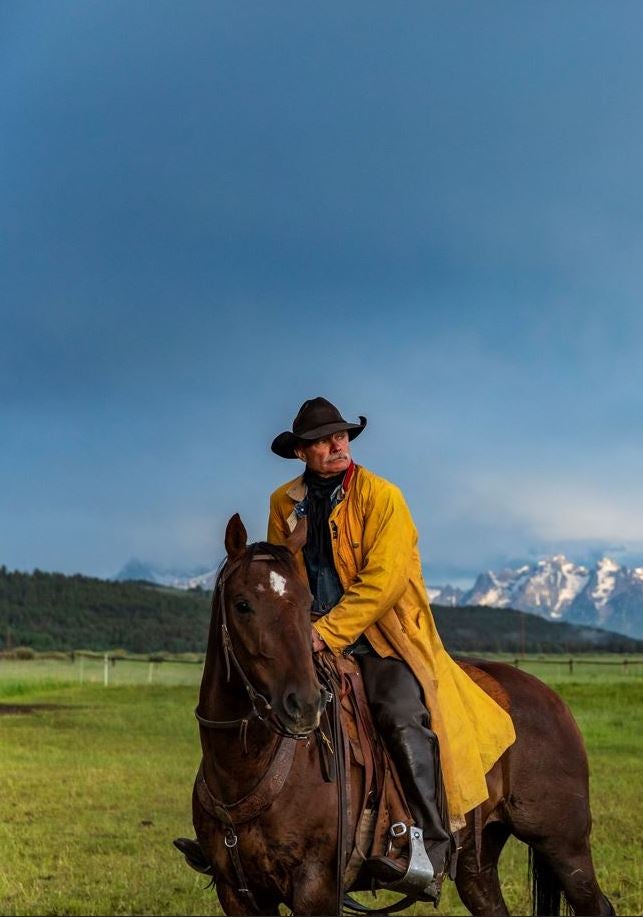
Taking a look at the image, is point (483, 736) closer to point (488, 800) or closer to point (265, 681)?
point (488, 800)

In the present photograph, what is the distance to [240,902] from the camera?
18.6 feet

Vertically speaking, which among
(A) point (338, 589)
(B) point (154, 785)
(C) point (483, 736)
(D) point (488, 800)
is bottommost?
(B) point (154, 785)

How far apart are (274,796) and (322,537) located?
1712 mm

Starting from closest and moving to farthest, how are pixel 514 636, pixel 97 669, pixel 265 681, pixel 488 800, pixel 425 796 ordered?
1. pixel 265 681
2. pixel 425 796
3. pixel 488 800
4. pixel 97 669
5. pixel 514 636

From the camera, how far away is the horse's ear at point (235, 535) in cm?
554

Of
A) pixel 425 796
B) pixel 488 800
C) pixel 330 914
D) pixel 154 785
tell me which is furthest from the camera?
pixel 154 785

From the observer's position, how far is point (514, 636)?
401 ft

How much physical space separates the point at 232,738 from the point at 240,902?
3.31 ft

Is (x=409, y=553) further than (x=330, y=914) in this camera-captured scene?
Yes

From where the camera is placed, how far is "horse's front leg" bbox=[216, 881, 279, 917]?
18.5 feet

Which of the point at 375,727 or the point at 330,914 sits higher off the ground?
the point at 375,727

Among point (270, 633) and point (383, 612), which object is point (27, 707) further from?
point (270, 633)

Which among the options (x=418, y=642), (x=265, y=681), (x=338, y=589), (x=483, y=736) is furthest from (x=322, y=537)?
(x=483, y=736)

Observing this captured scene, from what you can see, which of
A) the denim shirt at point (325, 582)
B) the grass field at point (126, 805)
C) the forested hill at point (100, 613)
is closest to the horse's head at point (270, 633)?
the denim shirt at point (325, 582)
